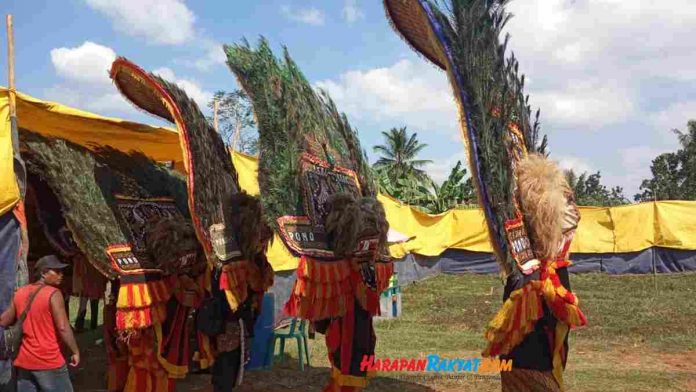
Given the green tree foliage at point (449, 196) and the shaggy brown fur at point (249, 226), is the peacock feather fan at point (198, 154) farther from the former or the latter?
the green tree foliage at point (449, 196)

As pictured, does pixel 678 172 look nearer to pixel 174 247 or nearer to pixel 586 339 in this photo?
pixel 586 339

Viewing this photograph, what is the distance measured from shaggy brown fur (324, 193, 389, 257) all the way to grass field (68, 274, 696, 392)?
2199mm

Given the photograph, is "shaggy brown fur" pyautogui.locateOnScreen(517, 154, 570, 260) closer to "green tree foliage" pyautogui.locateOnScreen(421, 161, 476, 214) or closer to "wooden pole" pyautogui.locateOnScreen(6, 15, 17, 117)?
"wooden pole" pyautogui.locateOnScreen(6, 15, 17, 117)

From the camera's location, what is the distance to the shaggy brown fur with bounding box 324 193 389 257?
4281 mm

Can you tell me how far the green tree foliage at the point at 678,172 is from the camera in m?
28.3

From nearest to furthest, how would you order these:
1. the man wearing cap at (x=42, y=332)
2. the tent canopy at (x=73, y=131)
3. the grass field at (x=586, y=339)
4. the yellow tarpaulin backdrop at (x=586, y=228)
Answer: the man wearing cap at (x=42, y=332), the tent canopy at (x=73, y=131), the grass field at (x=586, y=339), the yellow tarpaulin backdrop at (x=586, y=228)

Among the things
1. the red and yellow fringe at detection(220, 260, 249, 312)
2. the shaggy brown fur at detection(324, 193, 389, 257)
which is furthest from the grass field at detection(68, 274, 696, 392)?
the shaggy brown fur at detection(324, 193, 389, 257)

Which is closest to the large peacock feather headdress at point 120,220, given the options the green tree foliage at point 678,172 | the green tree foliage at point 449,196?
the green tree foliage at point 449,196

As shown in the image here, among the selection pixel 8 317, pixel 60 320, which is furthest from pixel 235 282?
pixel 8 317

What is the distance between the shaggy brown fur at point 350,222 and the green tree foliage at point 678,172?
26.9 meters

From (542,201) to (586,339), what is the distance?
609 centimetres

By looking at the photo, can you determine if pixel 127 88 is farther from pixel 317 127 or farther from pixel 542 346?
pixel 542 346

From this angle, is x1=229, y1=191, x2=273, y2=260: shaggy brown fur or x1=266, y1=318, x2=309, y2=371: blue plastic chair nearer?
x1=229, y1=191, x2=273, y2=260: shaggy brown fur

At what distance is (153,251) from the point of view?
489cm
